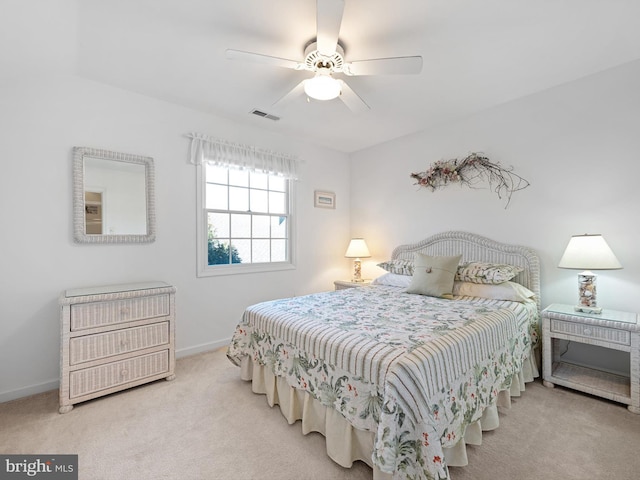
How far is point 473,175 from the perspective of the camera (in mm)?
3275

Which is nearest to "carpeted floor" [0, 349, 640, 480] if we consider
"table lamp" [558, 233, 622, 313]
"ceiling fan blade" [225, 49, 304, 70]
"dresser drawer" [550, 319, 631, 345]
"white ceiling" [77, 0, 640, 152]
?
"dresser drawer" [550, 319, 631, 345]

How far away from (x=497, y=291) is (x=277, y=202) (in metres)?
2.68

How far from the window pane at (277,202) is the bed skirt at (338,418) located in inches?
78.1

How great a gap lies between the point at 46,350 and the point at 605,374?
456 centimetres

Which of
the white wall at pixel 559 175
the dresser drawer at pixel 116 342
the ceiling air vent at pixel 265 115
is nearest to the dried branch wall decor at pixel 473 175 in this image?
the white wall at pixel 559 175

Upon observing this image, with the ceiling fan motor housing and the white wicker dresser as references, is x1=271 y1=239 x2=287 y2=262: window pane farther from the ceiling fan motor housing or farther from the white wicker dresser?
the ceiling fan motor housing

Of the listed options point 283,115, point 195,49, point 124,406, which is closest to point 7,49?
point 195,49

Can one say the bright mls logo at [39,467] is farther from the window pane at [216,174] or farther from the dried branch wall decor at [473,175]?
the dried branch wall decor at [473,175]

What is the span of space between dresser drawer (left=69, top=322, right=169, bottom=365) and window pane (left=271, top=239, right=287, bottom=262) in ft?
5.29

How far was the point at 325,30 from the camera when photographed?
1.63 m

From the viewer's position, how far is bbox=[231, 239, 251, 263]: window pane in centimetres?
352

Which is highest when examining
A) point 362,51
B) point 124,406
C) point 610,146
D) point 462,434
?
point 362,51

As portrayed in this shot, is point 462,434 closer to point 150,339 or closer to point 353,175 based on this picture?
point 150,339

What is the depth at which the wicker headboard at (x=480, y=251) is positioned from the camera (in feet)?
9.07
